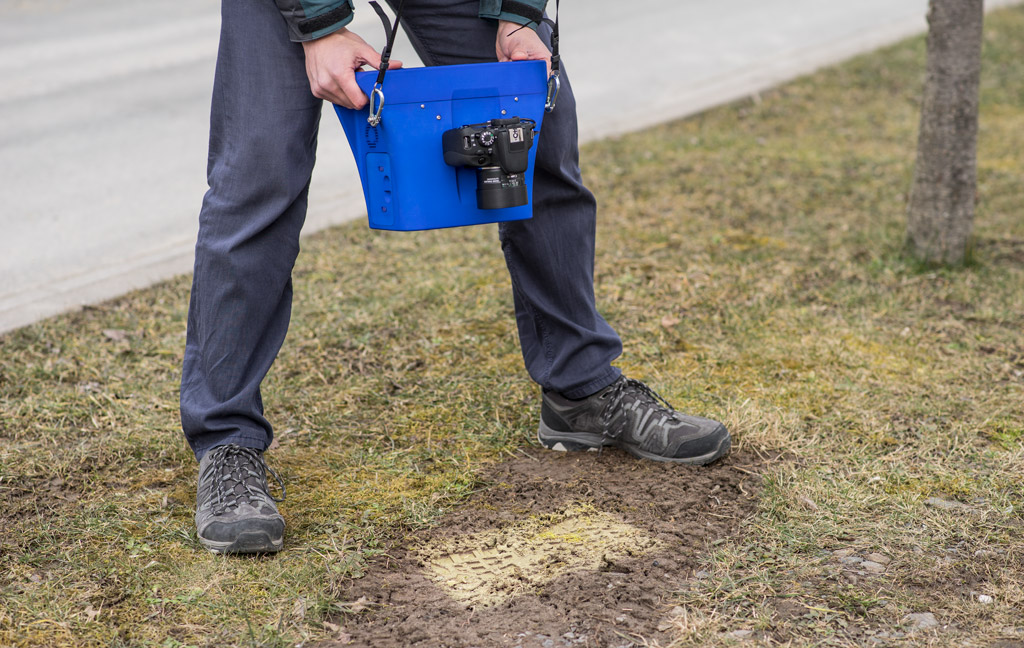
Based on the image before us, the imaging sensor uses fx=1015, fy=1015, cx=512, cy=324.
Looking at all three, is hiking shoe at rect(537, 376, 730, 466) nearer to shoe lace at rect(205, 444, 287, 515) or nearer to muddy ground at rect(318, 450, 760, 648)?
muddy ground at rect(318, 450, 760, 648)

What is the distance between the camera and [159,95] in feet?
23.6

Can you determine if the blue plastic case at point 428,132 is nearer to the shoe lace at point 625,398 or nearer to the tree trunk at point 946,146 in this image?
the shoe lace at point 625,398

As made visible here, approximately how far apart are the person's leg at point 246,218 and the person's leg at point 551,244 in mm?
359

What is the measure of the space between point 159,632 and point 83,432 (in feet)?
3.22

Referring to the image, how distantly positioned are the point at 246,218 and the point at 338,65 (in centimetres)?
37

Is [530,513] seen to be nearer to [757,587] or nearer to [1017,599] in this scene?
[757,587]

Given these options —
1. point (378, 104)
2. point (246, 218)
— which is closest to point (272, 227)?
point (246, 218)

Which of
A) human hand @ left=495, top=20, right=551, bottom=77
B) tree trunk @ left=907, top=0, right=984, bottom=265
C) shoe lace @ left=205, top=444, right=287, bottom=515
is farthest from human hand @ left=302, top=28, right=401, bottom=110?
tree trunk @ left=907, top=0, right=984, bottom=265

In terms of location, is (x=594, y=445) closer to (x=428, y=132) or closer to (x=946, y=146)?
(x=428, y=132)

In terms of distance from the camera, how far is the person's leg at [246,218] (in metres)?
2.04

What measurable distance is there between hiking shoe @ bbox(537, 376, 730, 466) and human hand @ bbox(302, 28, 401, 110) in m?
0.92

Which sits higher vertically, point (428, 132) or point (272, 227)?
point (428, 132)

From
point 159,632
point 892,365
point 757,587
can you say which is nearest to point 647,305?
point 892,365

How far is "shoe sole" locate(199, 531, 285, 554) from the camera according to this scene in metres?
2.03
